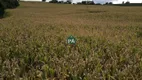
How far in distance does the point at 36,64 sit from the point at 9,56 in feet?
3.38

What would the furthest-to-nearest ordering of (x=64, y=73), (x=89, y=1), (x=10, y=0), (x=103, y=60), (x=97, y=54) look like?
1. (x=89, y=1)
2. (x=10, y=0)
3. (x=97, y=54)
4. (x=103, y=60)
5. (x=64, y=73)

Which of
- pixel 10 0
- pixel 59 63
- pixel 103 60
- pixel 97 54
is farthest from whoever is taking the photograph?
pixel 10 0

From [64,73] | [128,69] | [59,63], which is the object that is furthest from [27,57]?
[128,69]

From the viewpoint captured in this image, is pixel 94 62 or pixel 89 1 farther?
pixel 89 1

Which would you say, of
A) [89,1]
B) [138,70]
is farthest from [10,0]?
[89,1]

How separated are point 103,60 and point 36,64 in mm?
1802

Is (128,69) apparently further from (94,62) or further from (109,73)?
(94,62)

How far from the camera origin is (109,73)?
4.93 metres

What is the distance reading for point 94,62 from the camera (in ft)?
18.0

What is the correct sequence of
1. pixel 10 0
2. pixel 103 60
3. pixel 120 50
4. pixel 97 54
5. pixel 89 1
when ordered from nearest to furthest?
pixel 103 60, pixel 97 54, pixel 120 50, pixel 10 0, pixel 89 1

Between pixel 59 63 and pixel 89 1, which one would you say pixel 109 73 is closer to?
pixel 59 63

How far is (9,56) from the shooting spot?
6438 millimetres

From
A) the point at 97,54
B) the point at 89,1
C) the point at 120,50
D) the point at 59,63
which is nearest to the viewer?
the point at 59,63

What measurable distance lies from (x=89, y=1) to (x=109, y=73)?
80366mm
